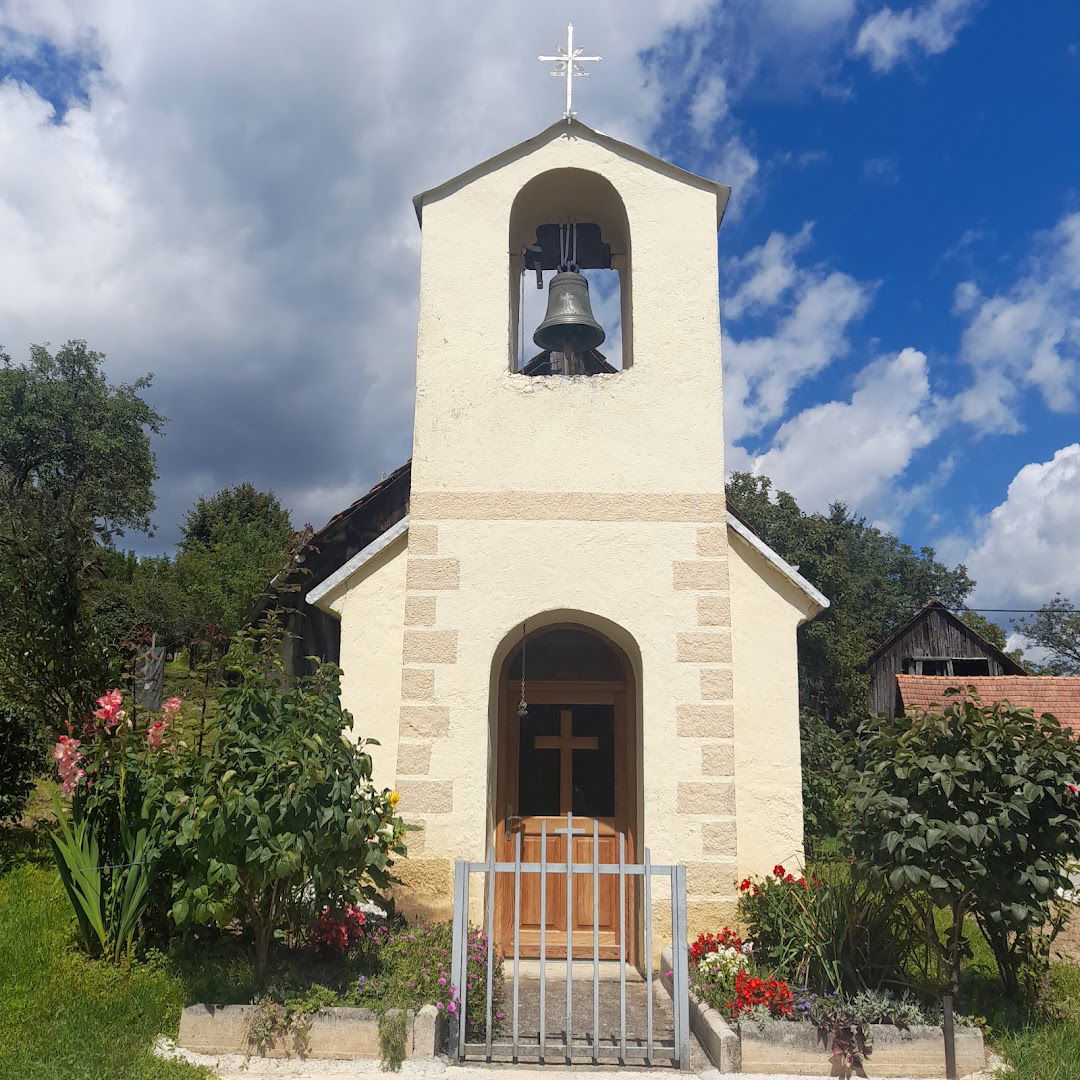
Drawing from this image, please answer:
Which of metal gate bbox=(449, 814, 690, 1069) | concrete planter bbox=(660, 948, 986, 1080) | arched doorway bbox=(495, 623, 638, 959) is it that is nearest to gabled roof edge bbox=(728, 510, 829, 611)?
arched doorway bbox=(495, 623, 638, 959)

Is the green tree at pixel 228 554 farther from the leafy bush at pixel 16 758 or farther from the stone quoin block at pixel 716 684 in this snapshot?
the stone quoin block at pixel 716 684

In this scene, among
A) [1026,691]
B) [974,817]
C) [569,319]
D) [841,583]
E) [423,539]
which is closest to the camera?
[974,817]

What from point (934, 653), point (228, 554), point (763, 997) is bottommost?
point (763, 997)

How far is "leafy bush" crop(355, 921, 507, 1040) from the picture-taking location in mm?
5203

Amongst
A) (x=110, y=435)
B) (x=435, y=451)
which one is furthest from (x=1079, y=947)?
(x=110, y=435)

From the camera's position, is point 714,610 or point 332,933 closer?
point 332,933

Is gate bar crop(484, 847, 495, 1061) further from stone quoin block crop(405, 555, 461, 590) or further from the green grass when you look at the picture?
stone quoin block crop(405, 555, 461, 590)

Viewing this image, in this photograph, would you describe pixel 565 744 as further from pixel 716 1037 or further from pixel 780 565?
pixel 716 1037

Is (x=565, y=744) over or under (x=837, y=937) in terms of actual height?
over

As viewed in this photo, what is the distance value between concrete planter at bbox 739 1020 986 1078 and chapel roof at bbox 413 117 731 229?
Answer: 21.4ft

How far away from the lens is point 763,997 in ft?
17.5

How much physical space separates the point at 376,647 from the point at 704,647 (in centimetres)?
274

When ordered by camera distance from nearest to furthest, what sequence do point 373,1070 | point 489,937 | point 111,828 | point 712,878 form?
point 373,1070, point 489,937, point 111,828, point 712,878

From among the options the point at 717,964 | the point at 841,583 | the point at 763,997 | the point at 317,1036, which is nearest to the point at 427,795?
the point at 317,1036
